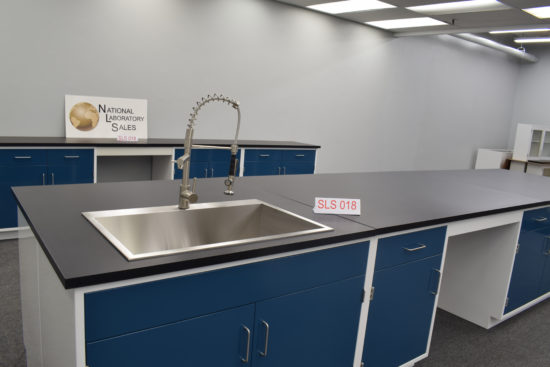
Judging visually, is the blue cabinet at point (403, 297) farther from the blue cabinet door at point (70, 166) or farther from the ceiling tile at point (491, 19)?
the ceiling tile at point (491, 19)

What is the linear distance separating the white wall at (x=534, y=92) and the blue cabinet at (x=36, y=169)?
9.34 metres

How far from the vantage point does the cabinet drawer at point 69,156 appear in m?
3.50

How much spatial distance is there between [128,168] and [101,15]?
59.3 inches

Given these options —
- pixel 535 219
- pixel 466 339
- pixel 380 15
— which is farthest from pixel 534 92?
pixel 466 339

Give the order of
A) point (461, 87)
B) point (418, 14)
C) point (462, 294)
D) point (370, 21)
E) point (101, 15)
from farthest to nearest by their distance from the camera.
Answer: point (461, 87) < point (370, 21) < point (418, 14) < point (101, 15) < point (462, 294)

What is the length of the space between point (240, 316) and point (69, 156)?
9.17 feet

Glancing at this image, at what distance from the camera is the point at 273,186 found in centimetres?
243

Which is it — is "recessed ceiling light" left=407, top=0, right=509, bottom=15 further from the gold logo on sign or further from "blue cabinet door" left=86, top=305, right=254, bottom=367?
"blue cabinet door" left=86, top=305, right=254, bottom=367

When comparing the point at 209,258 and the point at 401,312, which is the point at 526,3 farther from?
the point at 209,258

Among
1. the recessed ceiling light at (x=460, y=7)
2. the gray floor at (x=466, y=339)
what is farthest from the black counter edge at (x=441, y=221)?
the recessed ceiling light at (x=460, y=7)

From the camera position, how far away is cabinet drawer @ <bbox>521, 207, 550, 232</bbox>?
2.75 meters

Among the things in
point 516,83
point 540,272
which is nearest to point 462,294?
point 540,272

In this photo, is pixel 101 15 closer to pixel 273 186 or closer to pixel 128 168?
pixel 128 168

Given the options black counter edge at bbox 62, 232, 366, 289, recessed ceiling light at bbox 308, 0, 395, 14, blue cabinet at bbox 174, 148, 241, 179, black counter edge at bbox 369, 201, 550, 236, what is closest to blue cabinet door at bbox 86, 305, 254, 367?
black counter edge at bbox 62, 232, 366, 289
